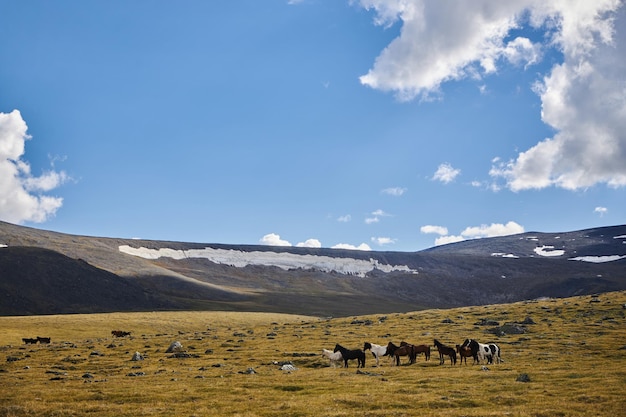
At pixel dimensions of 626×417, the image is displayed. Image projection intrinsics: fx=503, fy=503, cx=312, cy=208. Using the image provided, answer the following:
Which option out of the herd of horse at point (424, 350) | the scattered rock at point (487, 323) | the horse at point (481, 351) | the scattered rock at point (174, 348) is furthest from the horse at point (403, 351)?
the scattered rock at point (487, 323)

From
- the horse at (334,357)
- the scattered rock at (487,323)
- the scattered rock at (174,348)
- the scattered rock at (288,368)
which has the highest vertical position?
the scattered rock at (487,323)

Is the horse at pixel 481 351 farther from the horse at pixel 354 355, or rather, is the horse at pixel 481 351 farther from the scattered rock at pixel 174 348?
the scattered rock at pixel 174 348

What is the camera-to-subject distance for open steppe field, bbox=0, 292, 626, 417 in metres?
21.4

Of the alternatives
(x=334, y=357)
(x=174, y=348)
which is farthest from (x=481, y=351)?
(x=174, y=348)

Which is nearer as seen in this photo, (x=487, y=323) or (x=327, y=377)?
(x=327, y=377)

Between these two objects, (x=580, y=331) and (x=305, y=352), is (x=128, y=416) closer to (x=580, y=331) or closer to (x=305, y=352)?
(x=305, y=352)

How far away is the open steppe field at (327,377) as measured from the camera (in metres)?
21.4


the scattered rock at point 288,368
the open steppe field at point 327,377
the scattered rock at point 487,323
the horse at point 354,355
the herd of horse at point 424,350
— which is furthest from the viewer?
the scattered rock at point 487,323

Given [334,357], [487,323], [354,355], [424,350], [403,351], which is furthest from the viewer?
[487,323]

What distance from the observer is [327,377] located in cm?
3011

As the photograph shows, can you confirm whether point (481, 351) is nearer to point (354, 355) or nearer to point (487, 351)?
point (487, 351)

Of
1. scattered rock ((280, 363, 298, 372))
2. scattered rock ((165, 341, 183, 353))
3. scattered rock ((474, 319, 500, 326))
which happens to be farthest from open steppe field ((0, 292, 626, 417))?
scattered rock ((165, 341, 183, 353))

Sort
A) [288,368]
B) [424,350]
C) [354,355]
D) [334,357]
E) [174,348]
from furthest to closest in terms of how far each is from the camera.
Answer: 1. [174,348]
2. [424,350]
3. [334,357]
4. [354,355]
5. [288,368]

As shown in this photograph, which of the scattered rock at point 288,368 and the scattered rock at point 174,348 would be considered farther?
the scattered rock at point 174,348
